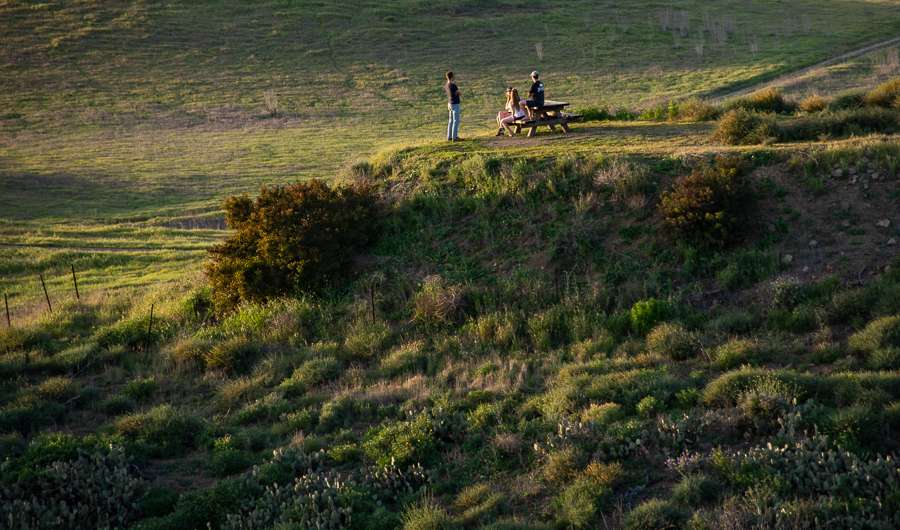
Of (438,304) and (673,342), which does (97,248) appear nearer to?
(438,304)

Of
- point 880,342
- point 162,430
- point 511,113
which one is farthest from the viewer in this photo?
point 511,113

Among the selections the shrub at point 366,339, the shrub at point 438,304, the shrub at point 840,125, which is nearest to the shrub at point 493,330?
the shrub at point 438,304

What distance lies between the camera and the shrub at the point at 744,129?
16.5 meters

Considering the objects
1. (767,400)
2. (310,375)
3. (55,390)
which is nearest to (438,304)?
(310,375)

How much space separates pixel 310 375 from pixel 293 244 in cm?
397

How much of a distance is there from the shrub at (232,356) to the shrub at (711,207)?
23.9ft

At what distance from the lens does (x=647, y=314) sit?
1272 cm

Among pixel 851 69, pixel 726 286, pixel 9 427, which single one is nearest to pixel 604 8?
pixel 851 69

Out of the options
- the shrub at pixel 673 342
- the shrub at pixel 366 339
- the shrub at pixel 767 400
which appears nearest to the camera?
the shrub at pixel 767 400

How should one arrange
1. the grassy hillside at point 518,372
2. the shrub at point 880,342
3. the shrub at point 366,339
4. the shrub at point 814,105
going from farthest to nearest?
the shrub at point 814,105
the shrub at point 366,339
the shrub at point 880,342
the grassy hillside at point 518,372

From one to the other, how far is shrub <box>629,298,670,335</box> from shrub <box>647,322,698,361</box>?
36 cm

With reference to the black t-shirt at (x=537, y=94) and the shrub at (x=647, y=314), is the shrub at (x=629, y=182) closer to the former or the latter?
the shrub at (x=647, y=314)

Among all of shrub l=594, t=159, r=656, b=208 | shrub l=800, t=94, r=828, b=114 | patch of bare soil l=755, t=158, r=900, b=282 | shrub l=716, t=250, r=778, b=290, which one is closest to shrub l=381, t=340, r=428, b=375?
shrub l=594, t=159, r=656, b=208

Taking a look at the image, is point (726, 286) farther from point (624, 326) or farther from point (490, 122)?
point (490, 122)
